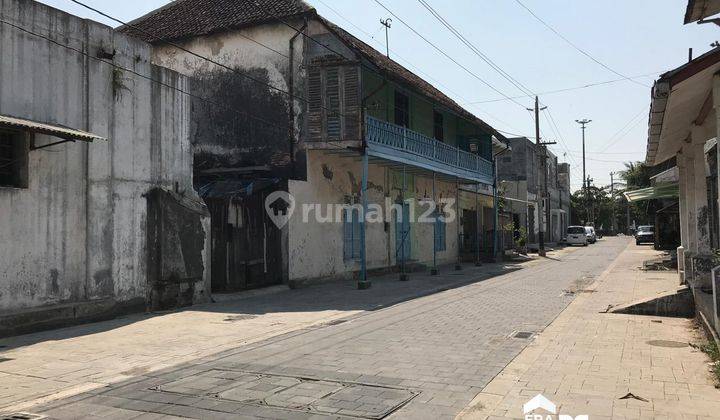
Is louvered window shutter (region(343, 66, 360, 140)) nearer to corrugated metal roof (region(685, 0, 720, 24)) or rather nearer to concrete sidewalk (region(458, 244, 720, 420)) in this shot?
concrete sidewalk (region(458, 244, 720, 420))

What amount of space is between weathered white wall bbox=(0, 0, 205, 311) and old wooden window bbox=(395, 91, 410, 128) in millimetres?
9883

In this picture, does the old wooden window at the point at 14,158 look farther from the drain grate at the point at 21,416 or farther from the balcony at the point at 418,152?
the balcony at the point at 418,152

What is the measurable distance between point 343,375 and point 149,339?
146 inches

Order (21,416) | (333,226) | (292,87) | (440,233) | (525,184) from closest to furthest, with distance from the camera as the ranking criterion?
(21,416)
(292,87)
(333,226)
(440,233)
(525,184)

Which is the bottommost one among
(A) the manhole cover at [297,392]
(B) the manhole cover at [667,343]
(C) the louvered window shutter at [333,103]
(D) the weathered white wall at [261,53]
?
(B) the manhole cover at [667,343]

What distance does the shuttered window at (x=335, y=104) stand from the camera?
15.9m

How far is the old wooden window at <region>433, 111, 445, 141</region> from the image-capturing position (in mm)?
24219

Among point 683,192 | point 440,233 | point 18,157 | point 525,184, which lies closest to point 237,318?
point 18,157

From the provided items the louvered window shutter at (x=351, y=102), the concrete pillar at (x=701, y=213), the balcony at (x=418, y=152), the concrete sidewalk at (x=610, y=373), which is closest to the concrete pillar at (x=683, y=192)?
the concrete pillar at (x=701, y=213)

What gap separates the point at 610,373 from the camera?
6.30 meters

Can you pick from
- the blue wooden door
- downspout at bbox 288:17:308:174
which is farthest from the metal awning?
downspout at bbox 288:17:308:174

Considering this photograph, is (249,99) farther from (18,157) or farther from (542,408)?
(542,408)

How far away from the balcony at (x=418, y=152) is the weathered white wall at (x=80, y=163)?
6.02 m

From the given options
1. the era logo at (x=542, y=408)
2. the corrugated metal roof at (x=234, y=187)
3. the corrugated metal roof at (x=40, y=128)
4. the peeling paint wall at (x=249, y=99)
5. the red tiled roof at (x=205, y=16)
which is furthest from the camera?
the red tiled roof at (x=205, y=16)
